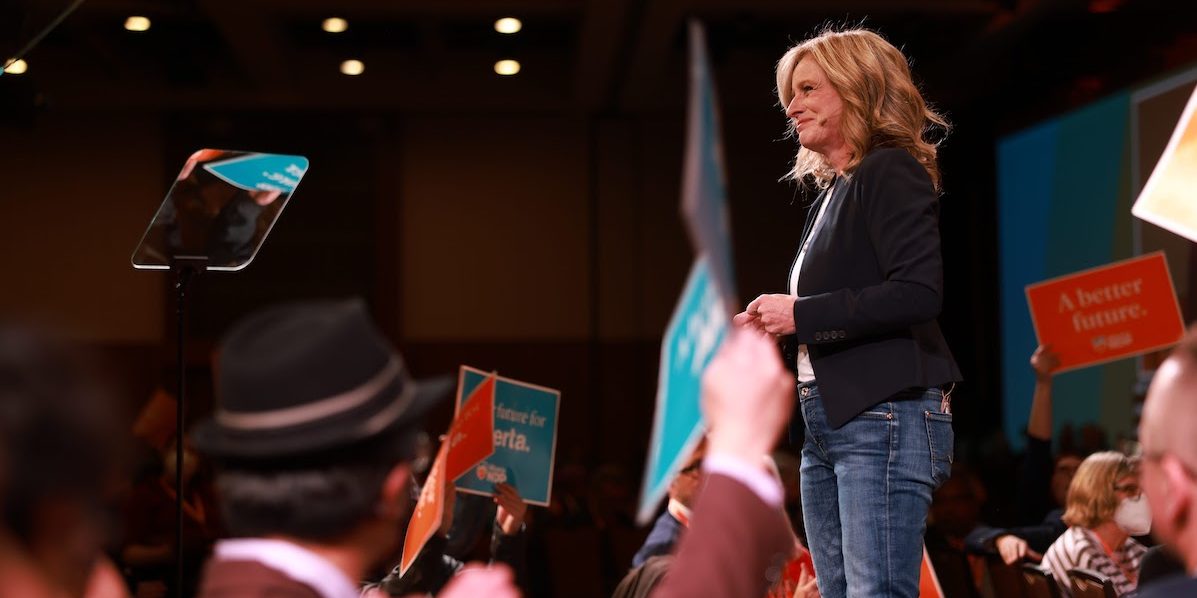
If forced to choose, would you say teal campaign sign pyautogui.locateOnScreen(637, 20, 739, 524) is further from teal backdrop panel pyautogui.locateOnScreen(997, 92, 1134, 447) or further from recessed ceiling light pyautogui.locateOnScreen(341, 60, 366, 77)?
recessed ceiling light pyautogui.locateOnScreen(341, 60, 366, 77)

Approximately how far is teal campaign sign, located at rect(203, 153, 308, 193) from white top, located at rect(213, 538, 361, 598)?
232cm

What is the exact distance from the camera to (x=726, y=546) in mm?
1114

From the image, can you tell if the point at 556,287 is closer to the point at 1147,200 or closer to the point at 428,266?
the point at 428,266

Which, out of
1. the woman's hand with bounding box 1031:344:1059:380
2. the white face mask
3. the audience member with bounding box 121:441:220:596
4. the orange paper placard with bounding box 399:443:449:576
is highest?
the woman's hand with bounding box 1031:344:1059:380

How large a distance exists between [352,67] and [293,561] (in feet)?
35.7

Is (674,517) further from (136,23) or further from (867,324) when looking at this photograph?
(136,23)

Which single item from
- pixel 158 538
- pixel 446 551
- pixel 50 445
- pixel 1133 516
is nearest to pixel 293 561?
pixel 50 445

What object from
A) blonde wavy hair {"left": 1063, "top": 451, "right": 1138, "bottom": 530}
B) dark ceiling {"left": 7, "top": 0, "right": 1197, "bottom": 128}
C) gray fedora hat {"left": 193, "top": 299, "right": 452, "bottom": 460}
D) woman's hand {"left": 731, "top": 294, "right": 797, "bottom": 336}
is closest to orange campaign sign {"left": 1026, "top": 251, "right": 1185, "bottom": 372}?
blonde wavy hair {"left": 1063, "top": 451, "right": 1138, "bottom": 530}

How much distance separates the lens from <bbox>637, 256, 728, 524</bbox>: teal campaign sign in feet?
4.02

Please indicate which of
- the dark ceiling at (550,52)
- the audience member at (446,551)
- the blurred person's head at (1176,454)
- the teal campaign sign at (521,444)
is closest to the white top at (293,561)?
the blurred person's head at (1176,454)

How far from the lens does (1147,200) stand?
93.0 inches

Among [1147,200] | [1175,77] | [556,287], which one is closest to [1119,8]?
[1175,77]

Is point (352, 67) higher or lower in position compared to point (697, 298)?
higher

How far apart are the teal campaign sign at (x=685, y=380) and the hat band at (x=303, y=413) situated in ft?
0.88
